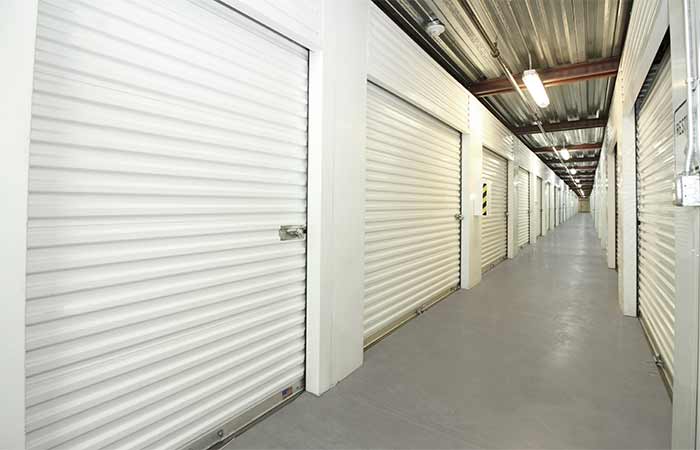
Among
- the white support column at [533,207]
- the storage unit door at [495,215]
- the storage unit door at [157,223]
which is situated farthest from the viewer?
the white support column at [533,207]

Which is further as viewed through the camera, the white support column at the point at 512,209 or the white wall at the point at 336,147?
the white support column at the point at 512,209

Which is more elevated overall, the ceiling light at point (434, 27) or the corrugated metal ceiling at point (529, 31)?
the corrugated metal ceiling at point (529, 31)

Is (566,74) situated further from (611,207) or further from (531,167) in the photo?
(531,167)

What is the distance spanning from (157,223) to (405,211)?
9.43 ft

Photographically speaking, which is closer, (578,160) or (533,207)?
(533,207)

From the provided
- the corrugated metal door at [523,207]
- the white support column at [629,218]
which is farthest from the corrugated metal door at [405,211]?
the corrugated metal door at [523,207]

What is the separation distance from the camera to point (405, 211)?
4121mm

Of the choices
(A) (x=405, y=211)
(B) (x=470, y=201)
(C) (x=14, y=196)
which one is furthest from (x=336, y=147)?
(B) (x=470, y=201)

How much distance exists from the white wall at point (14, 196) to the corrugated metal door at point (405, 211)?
101 inches

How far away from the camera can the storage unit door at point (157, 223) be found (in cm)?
146

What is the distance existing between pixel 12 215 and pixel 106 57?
2.80 feet

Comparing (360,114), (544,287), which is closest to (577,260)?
(544,287)

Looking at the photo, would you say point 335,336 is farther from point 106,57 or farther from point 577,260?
point 577,260

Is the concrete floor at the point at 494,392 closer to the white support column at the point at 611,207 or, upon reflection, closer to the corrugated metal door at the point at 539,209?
the white support column at the point at 611,207
